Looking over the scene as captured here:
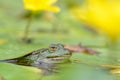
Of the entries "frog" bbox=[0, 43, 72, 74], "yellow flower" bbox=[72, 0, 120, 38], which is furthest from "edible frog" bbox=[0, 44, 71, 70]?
"yellow flower" bbox=[72, 0, 120, 38]

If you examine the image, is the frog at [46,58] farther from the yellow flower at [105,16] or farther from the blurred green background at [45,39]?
the yellow flower at [105,16]

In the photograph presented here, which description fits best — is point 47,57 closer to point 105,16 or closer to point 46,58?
point 46,58

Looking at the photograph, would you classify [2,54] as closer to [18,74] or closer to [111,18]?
[18,74]

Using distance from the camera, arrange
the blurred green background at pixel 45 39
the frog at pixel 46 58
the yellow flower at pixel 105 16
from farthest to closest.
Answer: the yellow flower at pixel 105 16 → the frog at pixel 46 58 → the blurred green background at pixel 45 39

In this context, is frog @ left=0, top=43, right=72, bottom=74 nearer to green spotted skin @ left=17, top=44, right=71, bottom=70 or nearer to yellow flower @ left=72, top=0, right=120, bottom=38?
green spotted skin @ left=17, top=44, right=71, bottom=70

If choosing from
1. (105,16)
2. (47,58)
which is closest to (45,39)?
(105,16)

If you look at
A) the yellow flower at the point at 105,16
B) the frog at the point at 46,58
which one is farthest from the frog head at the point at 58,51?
the yellow flower at the point at 105,16

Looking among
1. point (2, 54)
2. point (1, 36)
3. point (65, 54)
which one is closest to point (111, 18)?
point (65, 54)
